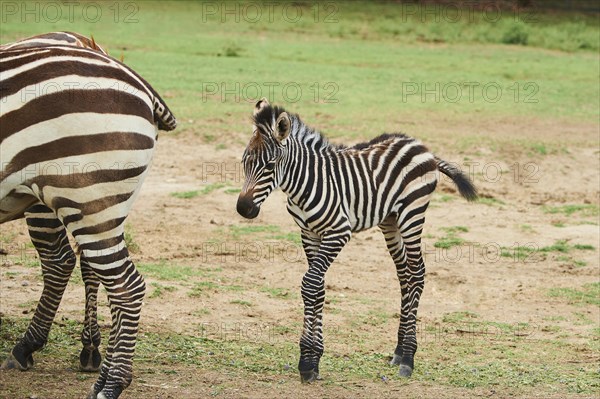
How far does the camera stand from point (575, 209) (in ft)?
43.6

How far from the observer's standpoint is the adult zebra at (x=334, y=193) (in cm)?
722

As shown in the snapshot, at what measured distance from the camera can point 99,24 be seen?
26219 millimetres

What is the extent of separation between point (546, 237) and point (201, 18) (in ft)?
62.0

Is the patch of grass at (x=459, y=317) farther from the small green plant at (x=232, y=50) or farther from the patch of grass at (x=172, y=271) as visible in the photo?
the small green plant at (x=232, y=50)

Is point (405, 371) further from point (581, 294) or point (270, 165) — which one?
point (581, 294)

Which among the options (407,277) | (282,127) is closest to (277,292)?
(407,277)

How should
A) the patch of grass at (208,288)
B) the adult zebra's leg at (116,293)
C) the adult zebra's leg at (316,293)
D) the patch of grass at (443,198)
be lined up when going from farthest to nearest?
1. the patch of grass at (443,198)
2. the patch of grass at (208,288)
3. the adult zebra's leg at (316,293)
4. the adult zebra's leg at (116,293)

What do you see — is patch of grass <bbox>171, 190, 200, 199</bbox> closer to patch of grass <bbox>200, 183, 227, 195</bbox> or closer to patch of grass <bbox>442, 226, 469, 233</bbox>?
patch of grass <bbox>200, 183, 227, 195</bbox>

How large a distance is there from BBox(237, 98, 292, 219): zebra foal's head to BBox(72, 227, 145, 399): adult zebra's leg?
1.24m

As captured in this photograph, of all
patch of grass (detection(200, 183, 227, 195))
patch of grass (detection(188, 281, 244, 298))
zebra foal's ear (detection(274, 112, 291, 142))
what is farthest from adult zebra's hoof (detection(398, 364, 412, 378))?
patch of grass (detection(200, 183, 227, 195))

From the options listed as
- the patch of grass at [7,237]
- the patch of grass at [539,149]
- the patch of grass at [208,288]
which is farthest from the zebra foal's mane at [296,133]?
the patch of grass at [539,149]

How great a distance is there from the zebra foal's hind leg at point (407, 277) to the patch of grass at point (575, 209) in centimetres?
568

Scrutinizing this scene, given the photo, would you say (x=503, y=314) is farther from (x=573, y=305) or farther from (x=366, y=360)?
(x=366, y=360)

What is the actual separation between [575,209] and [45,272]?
8263mm
